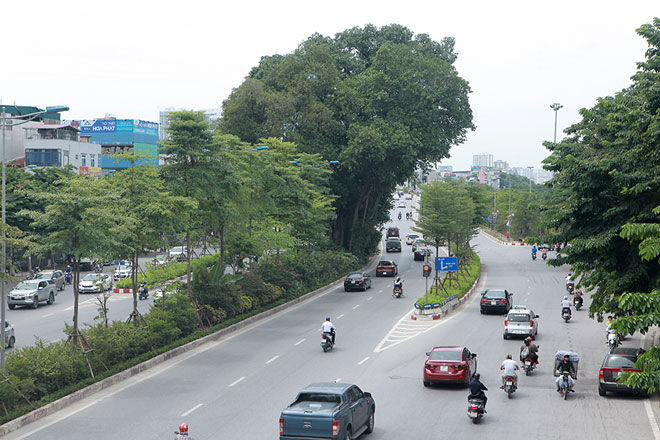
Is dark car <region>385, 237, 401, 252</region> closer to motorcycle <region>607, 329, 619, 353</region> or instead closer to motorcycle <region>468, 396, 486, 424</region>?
motorcycle <region>607, 329, 619, 353</region>

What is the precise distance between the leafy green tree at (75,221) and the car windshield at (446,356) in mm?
11628

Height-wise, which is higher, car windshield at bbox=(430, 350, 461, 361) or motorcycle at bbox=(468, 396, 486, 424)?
car windshield at bbox=(430, 350, 461, 361)

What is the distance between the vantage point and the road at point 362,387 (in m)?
Answer: 19.3

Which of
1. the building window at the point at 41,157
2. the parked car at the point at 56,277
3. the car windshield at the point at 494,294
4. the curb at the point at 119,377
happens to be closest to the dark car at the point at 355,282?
the curb at the point at 119,377

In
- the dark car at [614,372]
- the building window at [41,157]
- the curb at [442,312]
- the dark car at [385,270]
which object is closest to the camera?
the dark car at [614,372]

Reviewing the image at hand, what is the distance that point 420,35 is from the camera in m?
70.2

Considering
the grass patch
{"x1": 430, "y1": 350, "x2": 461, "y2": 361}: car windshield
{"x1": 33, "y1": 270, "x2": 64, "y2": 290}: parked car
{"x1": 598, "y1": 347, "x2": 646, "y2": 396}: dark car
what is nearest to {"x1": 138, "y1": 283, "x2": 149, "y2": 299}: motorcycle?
{"x1": 33, "y1": 270, "x2": 64, "y2": 290}: parked car

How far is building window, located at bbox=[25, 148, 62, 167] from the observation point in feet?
278

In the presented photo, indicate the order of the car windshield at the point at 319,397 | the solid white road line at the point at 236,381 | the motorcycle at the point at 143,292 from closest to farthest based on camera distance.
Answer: the car windshield at the point at 319,397, the solid white road line at the point at 236,381, the motorcycle at the point at 143,292

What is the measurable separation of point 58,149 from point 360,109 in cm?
4121

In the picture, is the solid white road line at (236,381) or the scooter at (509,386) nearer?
the scooter at (509,386)

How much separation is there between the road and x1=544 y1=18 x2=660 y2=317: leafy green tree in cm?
380

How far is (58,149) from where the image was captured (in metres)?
85.9

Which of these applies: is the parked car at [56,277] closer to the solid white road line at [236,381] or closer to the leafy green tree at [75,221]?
the leafy green tree at [75,221]
